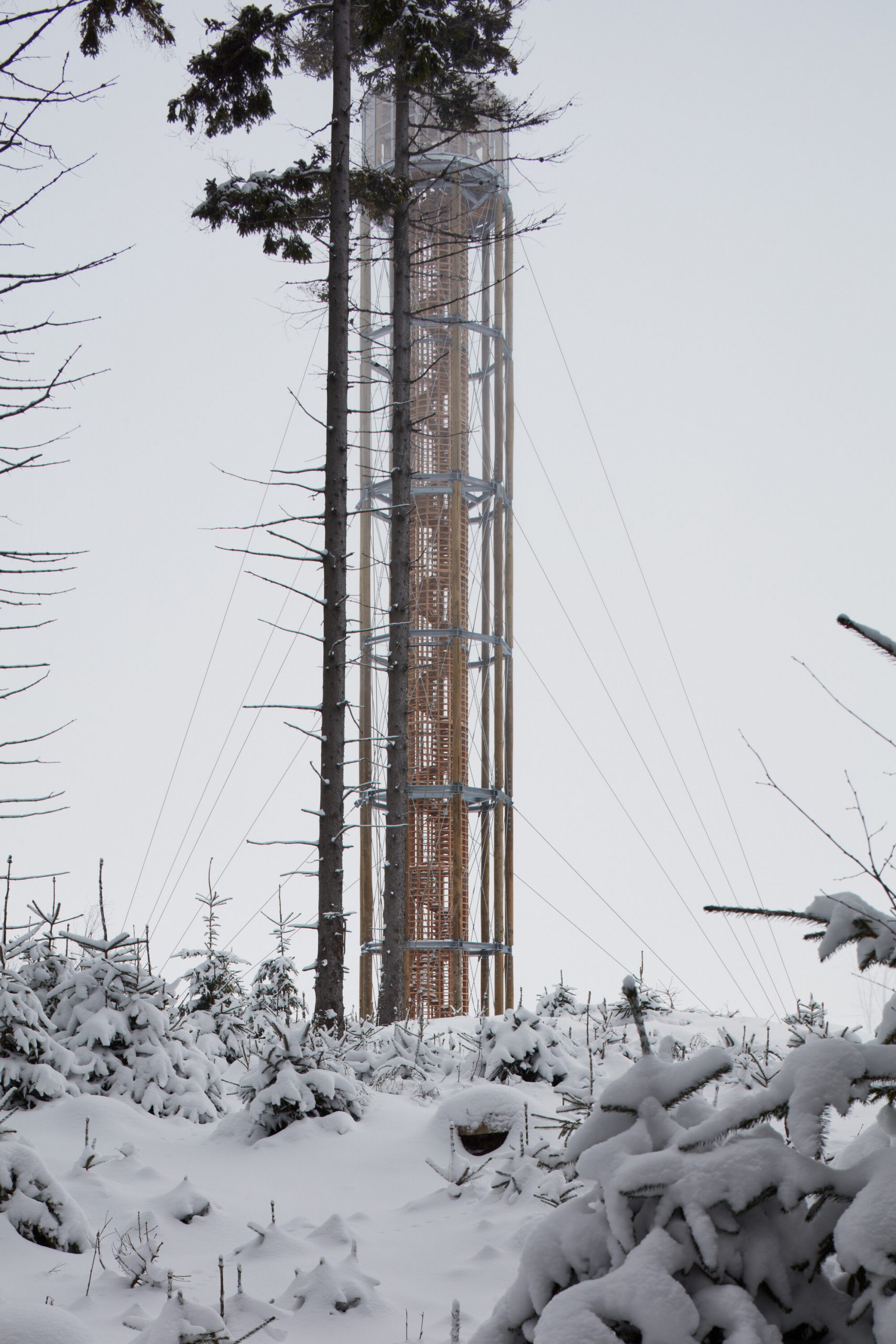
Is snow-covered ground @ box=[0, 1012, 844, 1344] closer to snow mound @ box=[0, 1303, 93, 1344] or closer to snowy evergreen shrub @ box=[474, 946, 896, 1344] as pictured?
snow mound @ box=[0, 1303, 93, 1344]

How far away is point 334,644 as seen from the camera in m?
10.3

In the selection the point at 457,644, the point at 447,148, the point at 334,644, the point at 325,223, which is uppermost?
the point at 447,148

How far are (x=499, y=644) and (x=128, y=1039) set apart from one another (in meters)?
10.5

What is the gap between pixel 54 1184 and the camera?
434 centimetres

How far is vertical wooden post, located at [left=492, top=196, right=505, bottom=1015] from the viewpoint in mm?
16188

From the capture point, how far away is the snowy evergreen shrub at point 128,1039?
6.60 metres

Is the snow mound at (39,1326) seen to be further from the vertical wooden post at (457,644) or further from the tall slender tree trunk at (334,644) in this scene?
the vertical wooden post at (457,644)

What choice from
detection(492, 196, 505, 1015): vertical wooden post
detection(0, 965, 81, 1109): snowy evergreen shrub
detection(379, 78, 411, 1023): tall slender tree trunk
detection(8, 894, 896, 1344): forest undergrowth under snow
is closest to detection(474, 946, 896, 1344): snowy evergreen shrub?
detection(8, 894, 896, 1344): forest undergrowth under snow

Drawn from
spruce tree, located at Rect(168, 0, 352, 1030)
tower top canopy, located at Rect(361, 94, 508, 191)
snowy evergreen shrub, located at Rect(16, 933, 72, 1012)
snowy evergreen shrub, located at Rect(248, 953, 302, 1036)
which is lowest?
snowy evergreen shrub, located at Rect(248, 953, 302, 1036)

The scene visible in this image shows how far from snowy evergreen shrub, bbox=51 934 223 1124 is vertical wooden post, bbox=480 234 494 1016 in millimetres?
9295

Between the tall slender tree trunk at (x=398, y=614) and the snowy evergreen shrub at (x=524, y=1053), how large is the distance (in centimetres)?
528

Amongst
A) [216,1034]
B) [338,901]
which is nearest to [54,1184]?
[216,1034]

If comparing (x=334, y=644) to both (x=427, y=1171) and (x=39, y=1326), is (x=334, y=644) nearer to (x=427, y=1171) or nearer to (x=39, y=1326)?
(x=427, y=1171)

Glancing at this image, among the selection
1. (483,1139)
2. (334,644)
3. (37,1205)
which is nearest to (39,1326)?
(37,1205)
